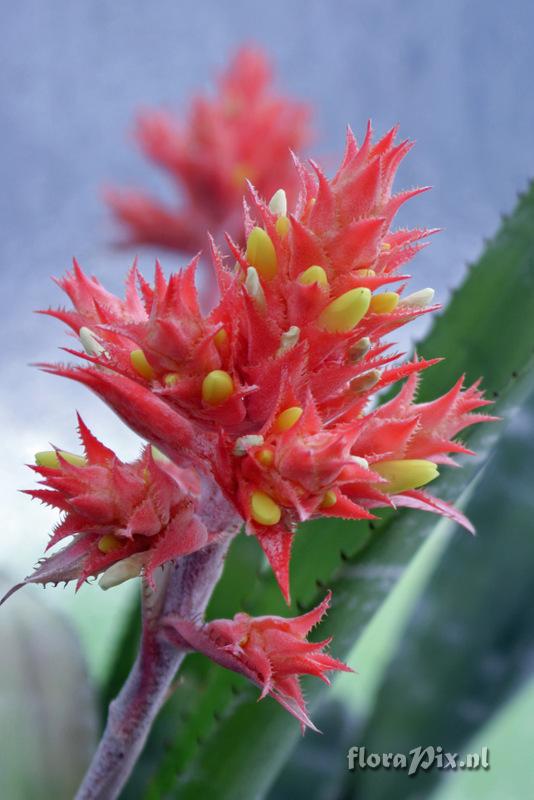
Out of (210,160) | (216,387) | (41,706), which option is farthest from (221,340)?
(210,160)

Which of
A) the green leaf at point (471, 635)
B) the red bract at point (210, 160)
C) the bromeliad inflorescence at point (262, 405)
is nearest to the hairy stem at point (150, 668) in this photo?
the bromeliad inflorescence at point (262, 405)

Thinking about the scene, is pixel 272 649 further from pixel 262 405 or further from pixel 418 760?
pixel 418 760

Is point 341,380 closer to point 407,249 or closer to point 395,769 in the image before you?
point 407,249

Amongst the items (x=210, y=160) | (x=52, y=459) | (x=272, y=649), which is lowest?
(x=272, y=649)

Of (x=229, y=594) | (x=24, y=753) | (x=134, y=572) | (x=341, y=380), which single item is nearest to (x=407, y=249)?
(x=341, y=380)

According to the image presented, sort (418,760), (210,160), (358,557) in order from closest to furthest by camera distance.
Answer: (358,557)
(418,760)
(210,160)

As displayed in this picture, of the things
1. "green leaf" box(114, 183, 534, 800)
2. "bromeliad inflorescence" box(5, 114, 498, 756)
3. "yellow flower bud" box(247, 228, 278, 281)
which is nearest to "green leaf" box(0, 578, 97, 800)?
"green leaf" box(114, 183, 534, 800)

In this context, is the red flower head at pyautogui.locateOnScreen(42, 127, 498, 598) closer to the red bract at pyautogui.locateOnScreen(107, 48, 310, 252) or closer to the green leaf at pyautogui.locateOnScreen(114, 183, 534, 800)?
the green leaf at pyautogui.locateOnScreen(114, 183, 534, 800)
